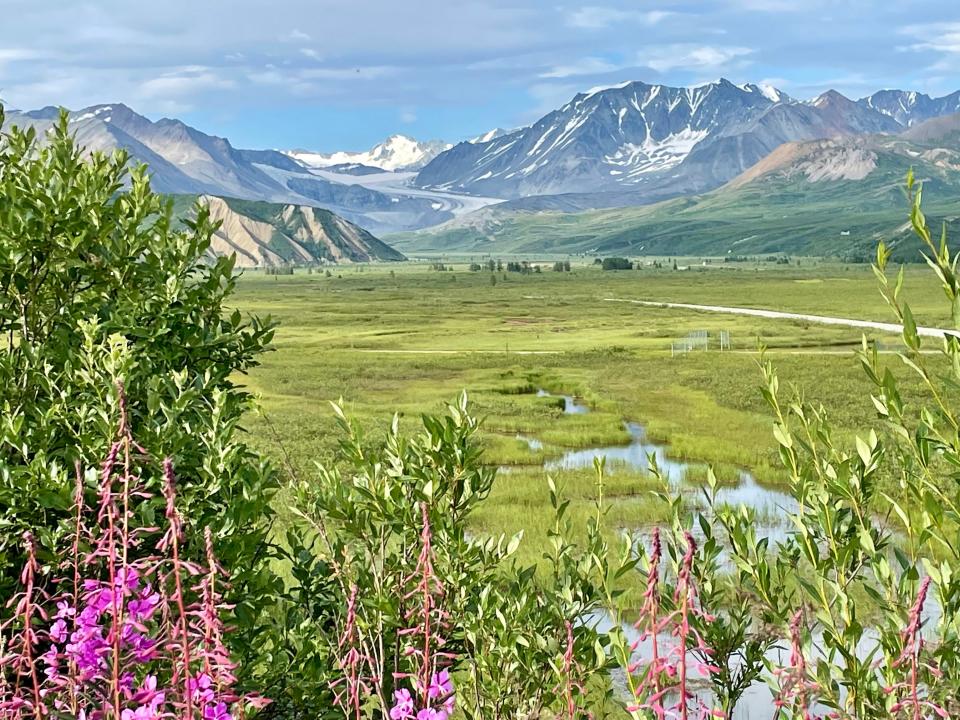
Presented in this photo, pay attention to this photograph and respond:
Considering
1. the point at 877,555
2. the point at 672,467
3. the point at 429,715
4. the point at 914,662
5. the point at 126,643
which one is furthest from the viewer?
the point at 672,467

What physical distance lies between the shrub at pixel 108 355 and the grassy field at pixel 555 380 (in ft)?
2.00

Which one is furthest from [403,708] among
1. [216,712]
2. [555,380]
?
[555,380]

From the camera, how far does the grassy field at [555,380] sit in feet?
107

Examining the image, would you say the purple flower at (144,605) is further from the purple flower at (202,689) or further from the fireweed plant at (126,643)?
the purple flower at (202,689)

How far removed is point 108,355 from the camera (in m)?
6.71

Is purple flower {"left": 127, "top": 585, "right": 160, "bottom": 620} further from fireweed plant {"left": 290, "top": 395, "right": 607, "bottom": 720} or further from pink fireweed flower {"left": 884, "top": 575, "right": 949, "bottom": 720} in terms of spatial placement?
pink fireweed flower {"left": 884, "top": 575, "right": 949, "bottom": 720}

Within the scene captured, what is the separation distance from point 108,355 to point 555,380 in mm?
51304

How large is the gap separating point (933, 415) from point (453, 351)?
6932 centimetres

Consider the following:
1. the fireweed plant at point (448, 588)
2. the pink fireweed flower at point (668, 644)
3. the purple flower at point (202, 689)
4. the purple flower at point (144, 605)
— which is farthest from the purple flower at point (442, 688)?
the purple flower at point (144, 605)

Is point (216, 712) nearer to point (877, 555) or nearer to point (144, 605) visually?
point (144, 605)

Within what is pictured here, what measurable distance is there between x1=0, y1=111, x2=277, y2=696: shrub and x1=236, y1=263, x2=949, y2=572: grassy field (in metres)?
0.61

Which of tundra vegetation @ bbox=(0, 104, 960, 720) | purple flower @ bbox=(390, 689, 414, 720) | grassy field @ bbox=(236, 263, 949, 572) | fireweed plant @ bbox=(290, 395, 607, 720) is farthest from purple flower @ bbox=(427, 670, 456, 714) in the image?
grassy field @ bbox=(236, 263, 949, 572)

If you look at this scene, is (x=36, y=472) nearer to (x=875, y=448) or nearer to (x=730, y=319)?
(x=875, y=448)

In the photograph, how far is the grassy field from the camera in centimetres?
3265
